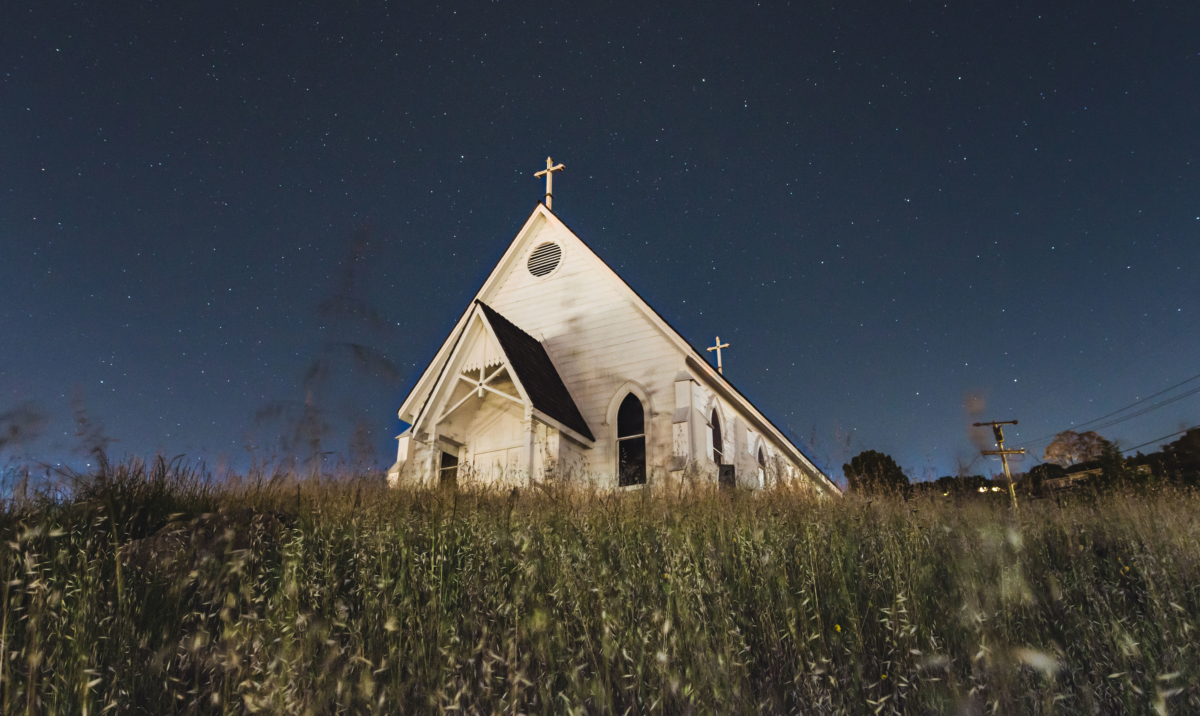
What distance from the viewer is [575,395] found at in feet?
57.2

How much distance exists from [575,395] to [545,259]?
15.6 ft

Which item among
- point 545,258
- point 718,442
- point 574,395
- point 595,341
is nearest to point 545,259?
point 545,258

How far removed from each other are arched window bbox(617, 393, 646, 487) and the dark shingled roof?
2.80 feet

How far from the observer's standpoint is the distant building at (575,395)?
1548 centimetres

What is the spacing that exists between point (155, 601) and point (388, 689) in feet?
7.60

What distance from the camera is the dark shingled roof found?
15.2m

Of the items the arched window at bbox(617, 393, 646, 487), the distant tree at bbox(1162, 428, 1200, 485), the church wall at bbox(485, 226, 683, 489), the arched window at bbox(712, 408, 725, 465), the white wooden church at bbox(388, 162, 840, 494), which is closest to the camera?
the distant tree at bbox(1162, 428, 1200, 485)

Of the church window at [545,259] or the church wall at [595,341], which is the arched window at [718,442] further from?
the church window at [545,259]

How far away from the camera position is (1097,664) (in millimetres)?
3686

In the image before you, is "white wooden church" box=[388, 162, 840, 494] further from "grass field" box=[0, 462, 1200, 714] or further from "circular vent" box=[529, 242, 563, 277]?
"grass field" box=[0, 462, 1200, 714]

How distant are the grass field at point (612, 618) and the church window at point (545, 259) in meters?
14.3

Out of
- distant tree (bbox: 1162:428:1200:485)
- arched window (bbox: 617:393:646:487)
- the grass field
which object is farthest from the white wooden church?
the grass field

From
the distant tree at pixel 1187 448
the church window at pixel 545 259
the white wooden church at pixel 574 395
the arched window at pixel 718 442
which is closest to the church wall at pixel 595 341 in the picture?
the white wooden church at pixel 574 395

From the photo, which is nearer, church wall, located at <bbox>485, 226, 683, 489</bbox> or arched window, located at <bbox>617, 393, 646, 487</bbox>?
arched window, located at <bbox>617, 393, 646, 487</bbox>
